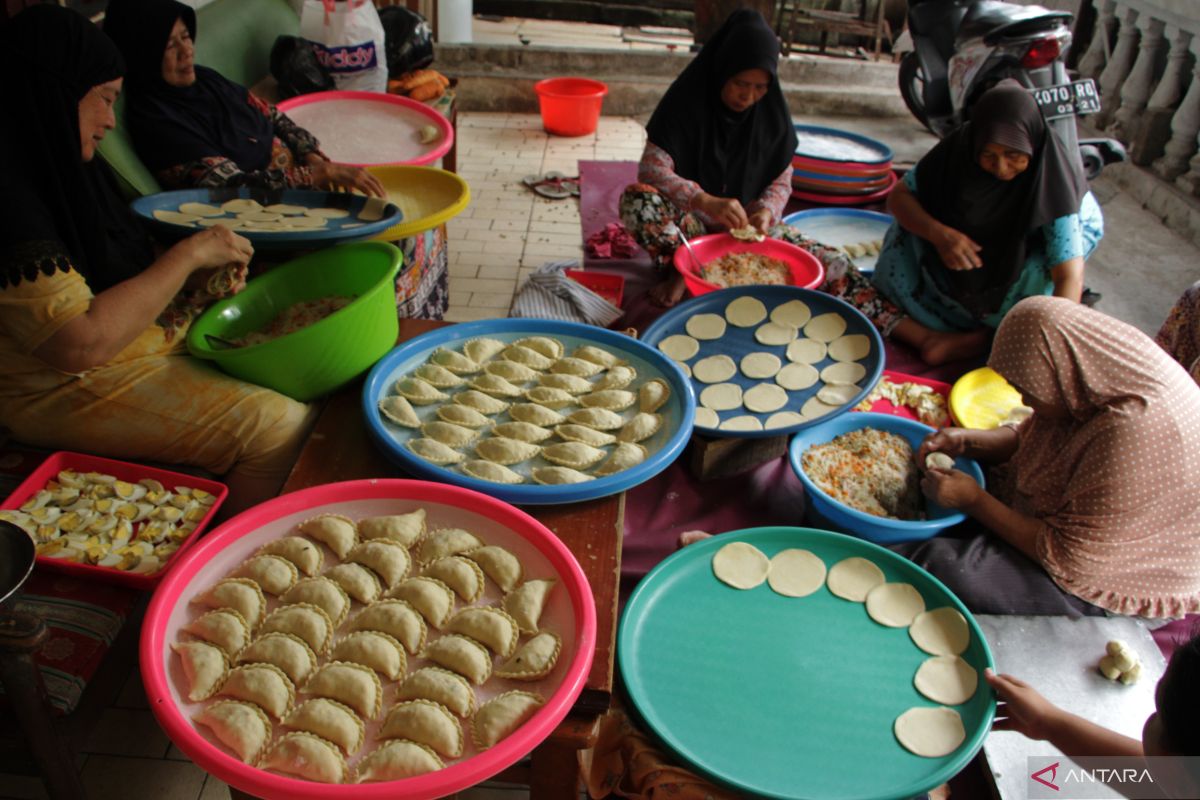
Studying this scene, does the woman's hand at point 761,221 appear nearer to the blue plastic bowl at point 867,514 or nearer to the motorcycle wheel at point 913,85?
the blue plastic bowl at point 867,514

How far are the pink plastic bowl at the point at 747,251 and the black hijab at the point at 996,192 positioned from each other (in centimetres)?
52

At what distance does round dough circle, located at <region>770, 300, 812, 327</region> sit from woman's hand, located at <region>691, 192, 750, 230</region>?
2.40 feet

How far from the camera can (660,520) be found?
2623 millimetres

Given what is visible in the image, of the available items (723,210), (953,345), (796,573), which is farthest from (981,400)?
(796,573)

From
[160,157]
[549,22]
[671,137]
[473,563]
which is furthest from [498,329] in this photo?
[549,22]

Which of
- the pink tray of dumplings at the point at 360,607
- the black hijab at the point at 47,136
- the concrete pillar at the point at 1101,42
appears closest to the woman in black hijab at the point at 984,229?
the pink tray of dumplings at the point at 360,607

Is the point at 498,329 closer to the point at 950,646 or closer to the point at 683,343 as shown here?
the point at 683,343

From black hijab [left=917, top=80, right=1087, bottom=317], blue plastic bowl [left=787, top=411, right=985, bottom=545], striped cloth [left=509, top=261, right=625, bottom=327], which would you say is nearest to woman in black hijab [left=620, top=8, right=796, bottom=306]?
striped cloth [left=509, top=261, right=625, bottom=327]

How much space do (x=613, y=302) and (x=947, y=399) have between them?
1.55m

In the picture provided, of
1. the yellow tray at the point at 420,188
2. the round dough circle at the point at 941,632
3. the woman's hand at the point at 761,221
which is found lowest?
the round dough circle at the point at 941,632

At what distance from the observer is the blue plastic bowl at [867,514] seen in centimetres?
229

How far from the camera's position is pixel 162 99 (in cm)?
268

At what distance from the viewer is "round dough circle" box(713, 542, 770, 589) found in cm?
200

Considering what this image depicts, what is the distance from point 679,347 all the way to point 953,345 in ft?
4.46
